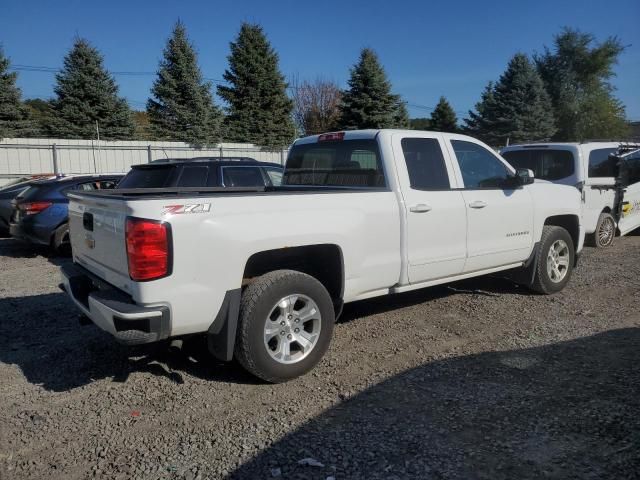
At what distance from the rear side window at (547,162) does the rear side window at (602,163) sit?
49 centimetres

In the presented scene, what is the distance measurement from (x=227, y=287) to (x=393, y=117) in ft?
98.2

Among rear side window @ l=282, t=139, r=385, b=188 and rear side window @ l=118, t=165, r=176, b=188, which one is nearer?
rear side window @ l=282, t=139, r=385, b=188

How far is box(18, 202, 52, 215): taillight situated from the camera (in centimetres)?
904

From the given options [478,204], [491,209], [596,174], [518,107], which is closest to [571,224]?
[491,209]

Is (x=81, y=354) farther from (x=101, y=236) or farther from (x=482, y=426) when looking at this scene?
(x=482, y=426)

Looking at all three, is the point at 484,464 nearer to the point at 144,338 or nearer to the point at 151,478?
the point at 151,478

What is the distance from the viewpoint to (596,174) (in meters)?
9.02

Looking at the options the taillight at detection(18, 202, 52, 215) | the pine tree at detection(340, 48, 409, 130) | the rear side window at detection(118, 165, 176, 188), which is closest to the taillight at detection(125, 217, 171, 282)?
the rear side window at detection(118, 165, 176, 188)

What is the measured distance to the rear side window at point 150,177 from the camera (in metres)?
7.39

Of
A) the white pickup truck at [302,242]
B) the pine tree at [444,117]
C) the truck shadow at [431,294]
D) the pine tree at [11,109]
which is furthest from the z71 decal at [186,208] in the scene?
the pine tree at [444,117]

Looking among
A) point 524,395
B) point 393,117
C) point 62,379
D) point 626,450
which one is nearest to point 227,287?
point 62,379

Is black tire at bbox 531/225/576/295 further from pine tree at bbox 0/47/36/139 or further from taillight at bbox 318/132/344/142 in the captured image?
pine tree at bbox 0/47/36/139

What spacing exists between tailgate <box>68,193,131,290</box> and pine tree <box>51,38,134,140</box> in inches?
1007

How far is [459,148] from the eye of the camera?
5.26 metres
